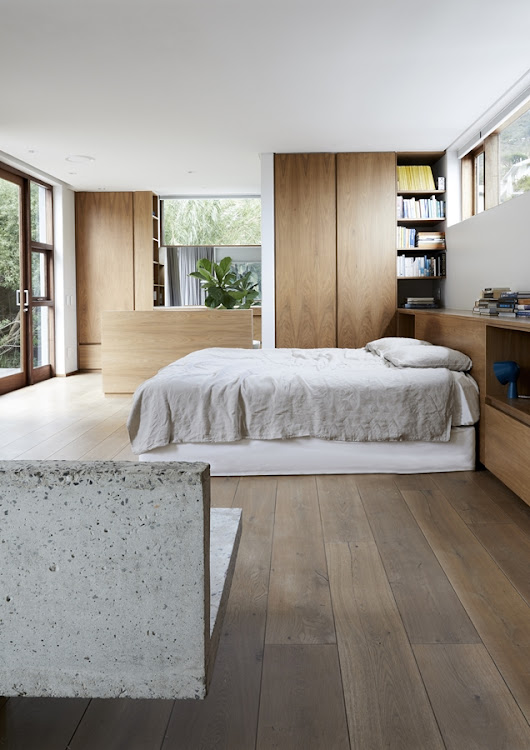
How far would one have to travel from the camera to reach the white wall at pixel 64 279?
8219mm

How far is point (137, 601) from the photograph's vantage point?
1.09 metres

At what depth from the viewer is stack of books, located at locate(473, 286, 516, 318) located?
3.79 meters

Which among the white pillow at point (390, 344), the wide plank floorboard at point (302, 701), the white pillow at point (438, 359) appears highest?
the white pillow at point (390, 344)

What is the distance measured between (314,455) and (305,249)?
135 inches

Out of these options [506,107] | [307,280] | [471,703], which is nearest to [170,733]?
[471,703]

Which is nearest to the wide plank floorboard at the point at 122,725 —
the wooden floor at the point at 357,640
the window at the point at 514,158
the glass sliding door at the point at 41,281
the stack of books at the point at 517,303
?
the wooden floor at the point at 357,640

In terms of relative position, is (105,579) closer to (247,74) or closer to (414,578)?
(414,578)

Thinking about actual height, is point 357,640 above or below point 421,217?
below

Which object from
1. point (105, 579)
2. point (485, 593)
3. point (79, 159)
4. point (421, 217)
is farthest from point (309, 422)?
point (79, 159)

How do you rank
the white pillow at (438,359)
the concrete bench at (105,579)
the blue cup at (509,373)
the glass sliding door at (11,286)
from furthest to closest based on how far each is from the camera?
the glass sliding door at (11,286) → the white pillow at (438,359) → the blue cup at (509,373) → the concrete bench at (105,579)

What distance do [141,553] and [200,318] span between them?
218 inches

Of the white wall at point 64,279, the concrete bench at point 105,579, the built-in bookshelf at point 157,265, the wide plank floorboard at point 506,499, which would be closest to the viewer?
the concrete bench at point 105,579

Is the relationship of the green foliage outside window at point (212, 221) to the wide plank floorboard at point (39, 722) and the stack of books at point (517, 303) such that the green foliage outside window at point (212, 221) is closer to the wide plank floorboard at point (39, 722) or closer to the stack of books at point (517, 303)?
the stack of books at point (517, 303)

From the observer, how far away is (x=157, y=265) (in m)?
9.25
